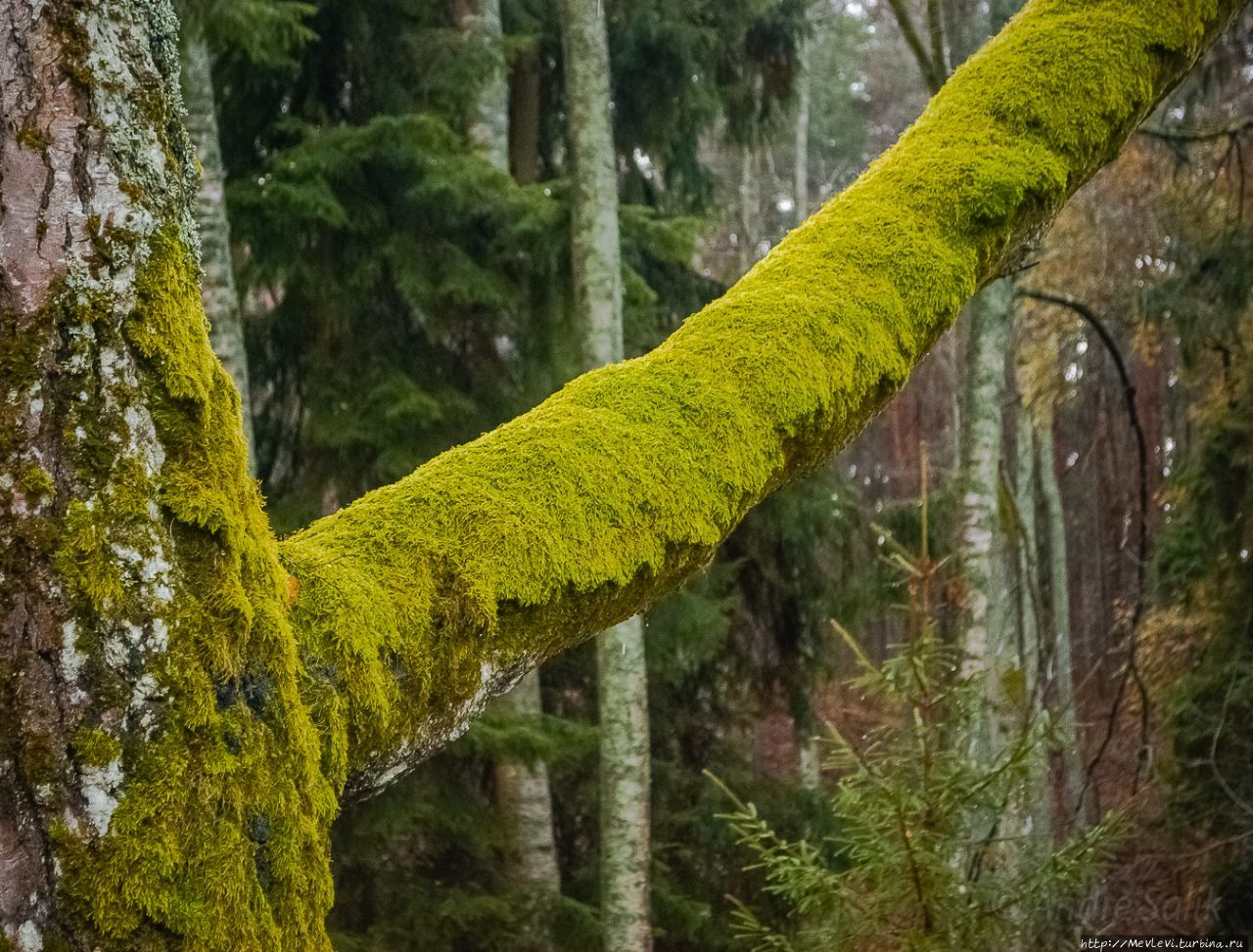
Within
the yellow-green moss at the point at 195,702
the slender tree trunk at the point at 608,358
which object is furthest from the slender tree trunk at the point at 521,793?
the yellow-green moss at the point at 195,702

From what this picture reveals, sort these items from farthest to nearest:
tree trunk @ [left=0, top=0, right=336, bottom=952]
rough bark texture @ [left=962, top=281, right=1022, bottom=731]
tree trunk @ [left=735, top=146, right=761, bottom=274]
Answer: tree trunk @ [left=735, top=146, right=761, bottom=274] < rough bark texture @ [left=962, top=281, right=1022, bottom=731] < tree trunk @ [left=0, top=0, right=336, bottom=952]

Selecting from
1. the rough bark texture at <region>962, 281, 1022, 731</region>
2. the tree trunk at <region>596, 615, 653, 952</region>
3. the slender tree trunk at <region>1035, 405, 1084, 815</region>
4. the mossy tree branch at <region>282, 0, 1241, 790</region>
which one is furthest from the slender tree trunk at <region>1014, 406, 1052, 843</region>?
the mossy tree branch at <region>282, 0, 1241, 790</region>

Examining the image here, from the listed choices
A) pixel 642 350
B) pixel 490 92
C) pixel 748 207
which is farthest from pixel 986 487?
pixel 748 207

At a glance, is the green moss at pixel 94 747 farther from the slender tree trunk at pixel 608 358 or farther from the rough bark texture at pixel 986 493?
the rough bark texture at pixel 986 493

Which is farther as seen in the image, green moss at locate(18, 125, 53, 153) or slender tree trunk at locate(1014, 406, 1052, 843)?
slender tree trunk at locate(1014, 406, 1052, 843)

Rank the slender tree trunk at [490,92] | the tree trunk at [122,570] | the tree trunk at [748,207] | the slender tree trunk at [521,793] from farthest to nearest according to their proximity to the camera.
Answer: the tree trunk at [748,207] → the slender tree trunk at [521,793] → the slender tree trunk at [490,92] → the tree trunk at [122,570]

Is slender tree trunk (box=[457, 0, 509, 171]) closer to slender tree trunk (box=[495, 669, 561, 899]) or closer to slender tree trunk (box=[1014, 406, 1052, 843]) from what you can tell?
slender tree trunk (box=[495, 669, 561, 899])

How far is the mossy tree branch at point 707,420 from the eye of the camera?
4.70 ft

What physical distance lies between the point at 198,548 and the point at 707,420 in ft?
2.89

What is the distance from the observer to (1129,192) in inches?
424

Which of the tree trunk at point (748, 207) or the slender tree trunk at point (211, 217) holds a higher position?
the tree trunk at point (748, 207)

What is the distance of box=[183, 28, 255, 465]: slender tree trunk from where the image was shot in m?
4.43

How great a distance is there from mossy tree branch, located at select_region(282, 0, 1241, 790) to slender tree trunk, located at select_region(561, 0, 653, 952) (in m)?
3.64

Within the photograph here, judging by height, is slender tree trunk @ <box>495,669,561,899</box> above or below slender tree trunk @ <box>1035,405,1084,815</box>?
below
